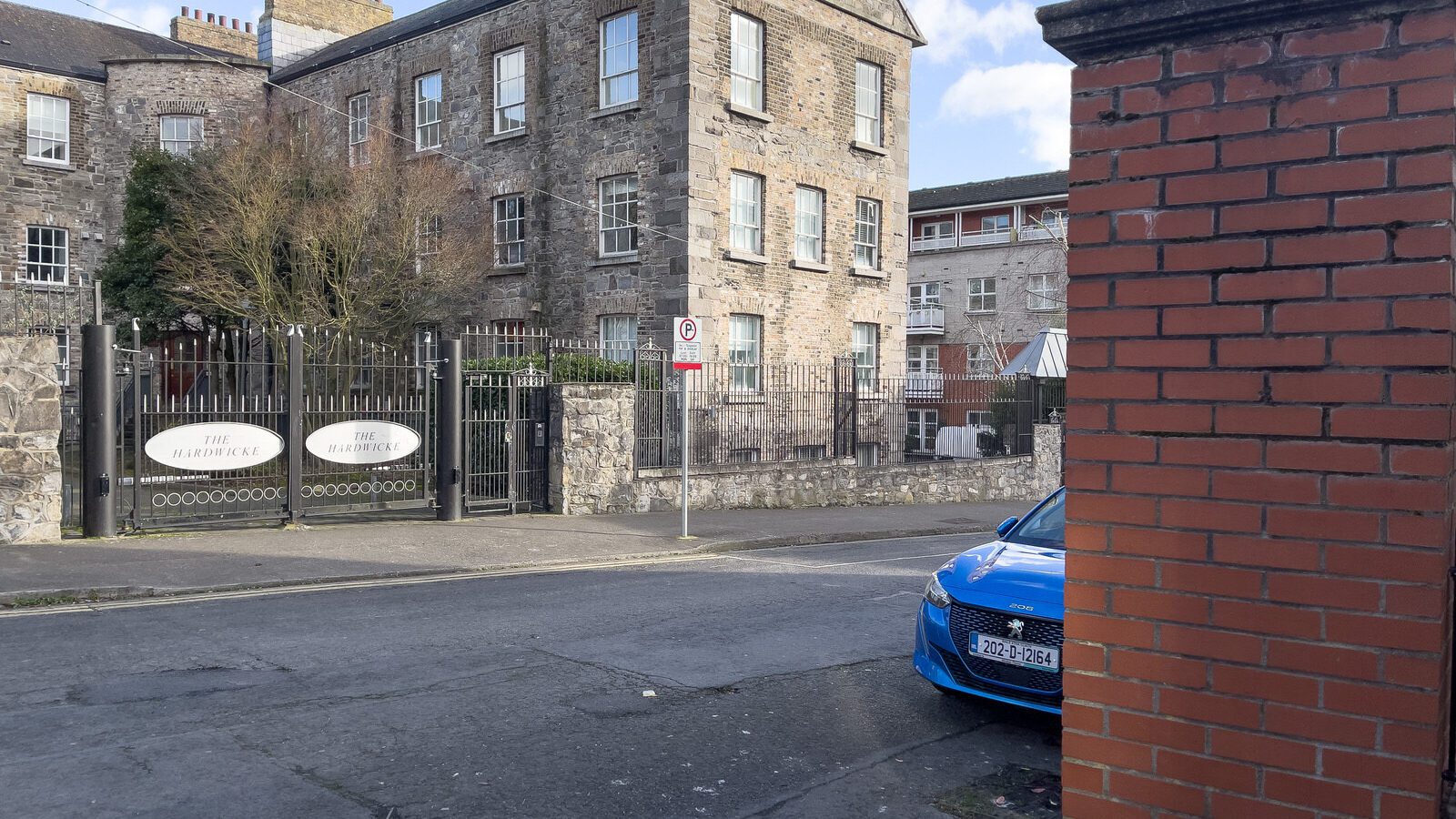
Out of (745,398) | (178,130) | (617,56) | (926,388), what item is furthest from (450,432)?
(178,130)

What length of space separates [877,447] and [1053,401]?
16.2 feet

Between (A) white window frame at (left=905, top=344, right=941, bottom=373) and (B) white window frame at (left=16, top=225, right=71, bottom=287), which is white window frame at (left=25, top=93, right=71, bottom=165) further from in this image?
(A) white window frame at (left=905, top=344, right=941, bottom=373)

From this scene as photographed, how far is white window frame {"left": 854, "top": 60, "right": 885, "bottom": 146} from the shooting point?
26484mm

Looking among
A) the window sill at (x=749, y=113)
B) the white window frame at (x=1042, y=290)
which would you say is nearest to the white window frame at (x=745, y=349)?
the window sill at (x=749, y=113)

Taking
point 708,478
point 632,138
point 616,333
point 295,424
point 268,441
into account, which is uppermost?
point 632,138

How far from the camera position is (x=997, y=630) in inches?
243

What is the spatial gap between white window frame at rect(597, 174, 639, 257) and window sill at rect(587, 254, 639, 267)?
71 mm

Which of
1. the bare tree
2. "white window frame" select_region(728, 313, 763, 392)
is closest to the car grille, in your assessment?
the bare tree

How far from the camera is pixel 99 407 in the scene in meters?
12.9

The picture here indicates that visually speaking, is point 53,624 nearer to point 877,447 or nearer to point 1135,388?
point 1135,388

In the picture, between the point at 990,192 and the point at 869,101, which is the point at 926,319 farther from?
the point at 869,101

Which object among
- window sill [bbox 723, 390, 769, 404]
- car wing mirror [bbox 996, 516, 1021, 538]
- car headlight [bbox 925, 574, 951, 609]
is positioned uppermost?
window sill [bbox 723, 390, 769, 404]

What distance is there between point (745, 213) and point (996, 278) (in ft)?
93.4

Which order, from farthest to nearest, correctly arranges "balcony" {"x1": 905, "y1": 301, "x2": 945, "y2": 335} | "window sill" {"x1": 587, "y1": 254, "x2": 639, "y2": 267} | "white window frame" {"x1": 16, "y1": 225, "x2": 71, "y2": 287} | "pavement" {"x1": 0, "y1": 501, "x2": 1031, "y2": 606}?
1. "balcony" {"x1": 905, "y1": 301, "x2": 945, "y2": 335}
2. "white window frame" {"x1": 16, "y1": 225, "x2": 71, "y2": 287}
3. "window sill" {"x1": 587, "y1": 254, "x2": 639, "y2": 267}
4. "pavement" {"x1": 0, "y1": 501, "x2": 1031, "y2": 606}
